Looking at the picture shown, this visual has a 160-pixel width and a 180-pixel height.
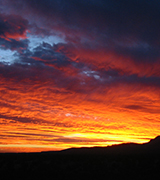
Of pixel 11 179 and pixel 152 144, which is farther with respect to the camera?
pixel 152 144

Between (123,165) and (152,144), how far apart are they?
60.4 metres

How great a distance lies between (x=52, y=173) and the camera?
4450 centimetres

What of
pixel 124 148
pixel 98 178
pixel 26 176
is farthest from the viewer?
pixel 124 148

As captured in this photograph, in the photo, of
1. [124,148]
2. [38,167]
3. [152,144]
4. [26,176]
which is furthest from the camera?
[152,144]

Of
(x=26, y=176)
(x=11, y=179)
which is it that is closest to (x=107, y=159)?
(x=26, y=176)

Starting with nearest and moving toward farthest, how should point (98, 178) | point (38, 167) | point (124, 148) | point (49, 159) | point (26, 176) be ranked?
point (98, 178)
point (26, 176)
point (38, 167)
point (49, 159)
point (124, 148)

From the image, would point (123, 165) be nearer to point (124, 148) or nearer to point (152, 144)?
point (124, 148)

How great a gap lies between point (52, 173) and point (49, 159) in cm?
860

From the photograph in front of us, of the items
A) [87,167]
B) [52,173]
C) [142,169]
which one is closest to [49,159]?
[52,173]

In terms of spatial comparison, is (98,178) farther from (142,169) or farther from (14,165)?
(14,165)

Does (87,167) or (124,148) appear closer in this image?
(87,167)

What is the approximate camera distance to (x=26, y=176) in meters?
43.9

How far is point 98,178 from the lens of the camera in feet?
135

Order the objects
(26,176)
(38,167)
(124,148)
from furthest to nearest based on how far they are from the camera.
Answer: (124,148), (38,167), (26,176)
